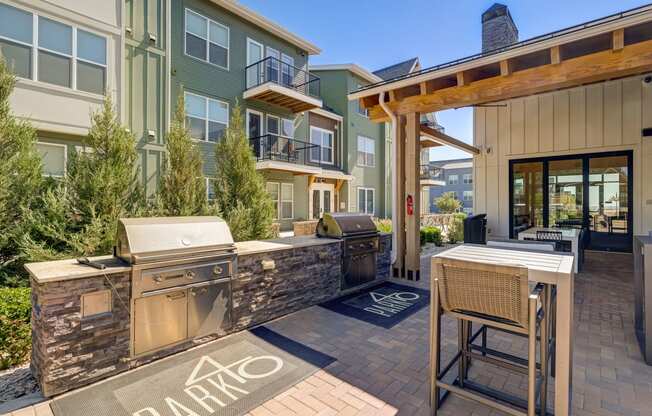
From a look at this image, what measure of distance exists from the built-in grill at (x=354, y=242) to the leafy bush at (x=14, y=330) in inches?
156

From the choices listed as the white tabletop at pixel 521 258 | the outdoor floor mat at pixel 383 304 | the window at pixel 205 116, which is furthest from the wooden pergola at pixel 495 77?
the window at pixel 205 116

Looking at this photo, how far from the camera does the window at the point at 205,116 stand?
10.9m

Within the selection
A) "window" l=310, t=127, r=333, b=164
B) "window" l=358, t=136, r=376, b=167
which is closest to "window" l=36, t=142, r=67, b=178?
"window" l=310, t=127, r=333, b=164

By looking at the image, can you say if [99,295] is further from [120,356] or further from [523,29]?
[523,29]

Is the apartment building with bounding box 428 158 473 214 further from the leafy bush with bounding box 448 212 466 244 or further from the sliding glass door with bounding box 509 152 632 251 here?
the sliding glass door with bounding box 509 152 632 251

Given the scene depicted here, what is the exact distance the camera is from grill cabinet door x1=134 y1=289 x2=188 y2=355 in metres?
3.16

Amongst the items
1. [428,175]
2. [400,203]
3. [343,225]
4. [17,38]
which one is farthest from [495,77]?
[428,175]

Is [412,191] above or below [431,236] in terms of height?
above

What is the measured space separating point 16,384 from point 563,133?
1111 centimetres

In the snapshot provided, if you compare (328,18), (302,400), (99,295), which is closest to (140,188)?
(99,295)

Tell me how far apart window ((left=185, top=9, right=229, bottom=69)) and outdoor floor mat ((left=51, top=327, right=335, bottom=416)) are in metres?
10.6

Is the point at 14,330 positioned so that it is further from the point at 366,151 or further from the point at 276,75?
the point at 366,151

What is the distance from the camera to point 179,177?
293 inches

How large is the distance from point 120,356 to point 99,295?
636 mm
